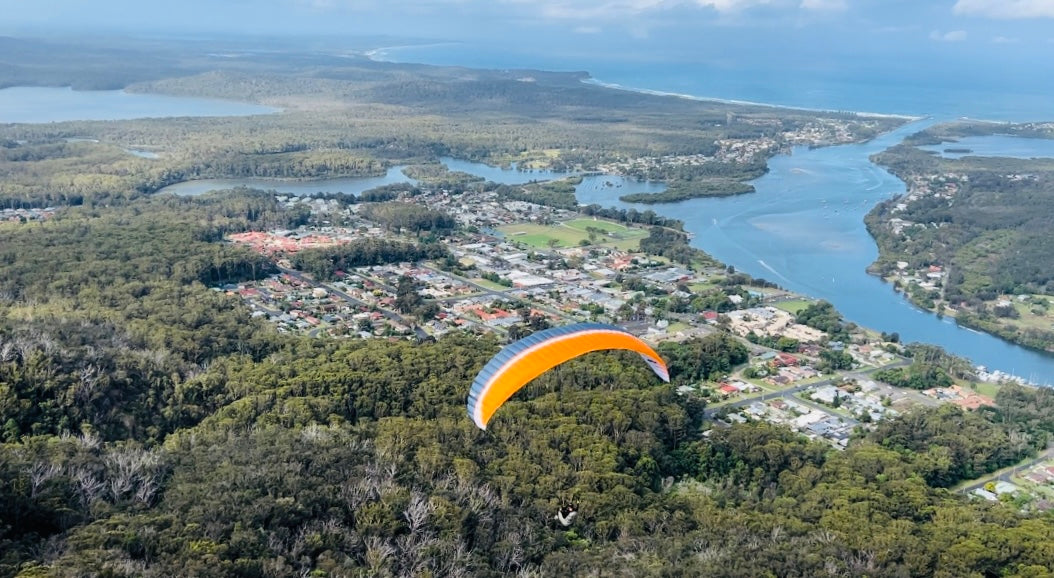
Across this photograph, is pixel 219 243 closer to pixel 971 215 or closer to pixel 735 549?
pixel 735 549

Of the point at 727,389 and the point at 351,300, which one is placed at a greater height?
the point at 727,389

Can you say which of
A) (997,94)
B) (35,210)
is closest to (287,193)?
(35,210)

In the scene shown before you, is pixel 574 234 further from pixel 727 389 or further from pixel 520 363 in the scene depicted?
pixel 520 363

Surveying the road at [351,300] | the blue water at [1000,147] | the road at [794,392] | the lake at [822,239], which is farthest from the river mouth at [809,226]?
the road at [351,300]

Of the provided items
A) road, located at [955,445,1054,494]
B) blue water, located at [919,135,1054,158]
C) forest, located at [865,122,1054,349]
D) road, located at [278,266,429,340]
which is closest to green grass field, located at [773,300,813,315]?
forest, located at [865,122,1054,349]

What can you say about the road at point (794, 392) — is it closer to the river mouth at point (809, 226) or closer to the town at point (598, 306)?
the town at point (598, 306)

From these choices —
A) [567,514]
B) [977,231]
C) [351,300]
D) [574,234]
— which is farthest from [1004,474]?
[977,231]

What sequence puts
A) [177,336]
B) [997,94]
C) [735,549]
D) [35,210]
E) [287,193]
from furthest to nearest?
[997,94]
[287,193]
[35,210]
[177,336]
[735,549]
